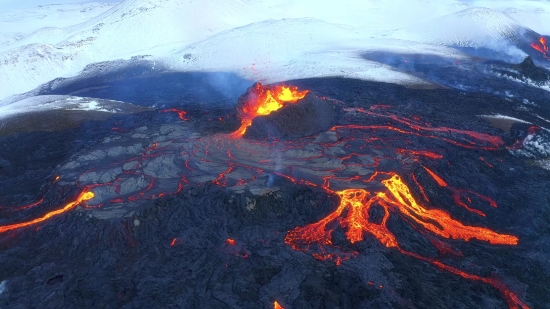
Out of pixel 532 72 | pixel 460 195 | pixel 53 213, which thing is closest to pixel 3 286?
pixel 53 213

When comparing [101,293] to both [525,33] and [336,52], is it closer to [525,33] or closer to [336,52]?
[336,52]

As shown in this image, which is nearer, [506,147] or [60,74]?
[506,147]

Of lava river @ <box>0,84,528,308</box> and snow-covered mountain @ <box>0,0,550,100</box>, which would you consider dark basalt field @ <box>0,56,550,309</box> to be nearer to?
lava river @ <box>0,84,528,308</box>

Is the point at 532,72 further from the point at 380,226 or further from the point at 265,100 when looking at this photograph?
the point at 380,226

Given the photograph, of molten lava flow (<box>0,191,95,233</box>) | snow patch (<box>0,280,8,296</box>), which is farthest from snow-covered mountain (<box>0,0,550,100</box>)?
snow patch (<box>0,280,8,296</box>)

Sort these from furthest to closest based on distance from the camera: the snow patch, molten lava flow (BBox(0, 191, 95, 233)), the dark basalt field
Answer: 1. molten lava flow (BBox(0, 191, 95, 233))
2. the snow patch
3. the dark basalt field

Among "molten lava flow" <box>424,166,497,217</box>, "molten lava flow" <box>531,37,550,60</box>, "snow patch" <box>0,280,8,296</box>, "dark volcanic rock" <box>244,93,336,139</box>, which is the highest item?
"dark volcanic rock" <box>244,93,336,139</box>

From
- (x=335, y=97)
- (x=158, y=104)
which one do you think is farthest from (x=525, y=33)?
(x=158, y=104)
